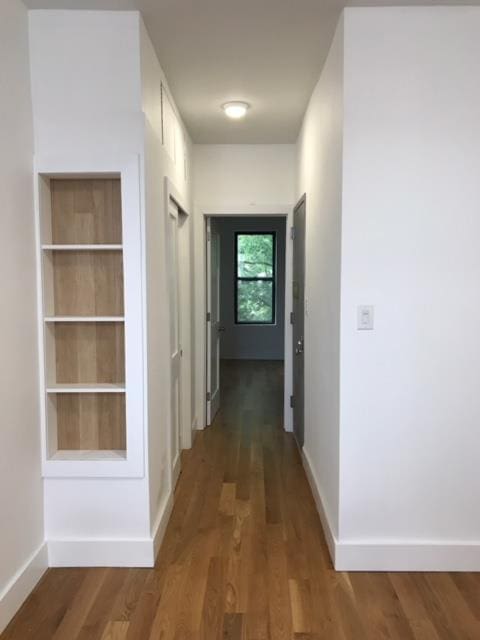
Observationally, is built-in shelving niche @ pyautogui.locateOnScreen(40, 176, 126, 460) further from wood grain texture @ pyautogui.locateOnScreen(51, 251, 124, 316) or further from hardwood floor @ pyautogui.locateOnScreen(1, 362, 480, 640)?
hardwood floor @ pyautogui.locateOnScreen(1, 362, 480, 640)

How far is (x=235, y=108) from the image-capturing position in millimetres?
3510

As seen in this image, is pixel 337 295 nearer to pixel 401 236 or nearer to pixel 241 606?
pixel 401 236

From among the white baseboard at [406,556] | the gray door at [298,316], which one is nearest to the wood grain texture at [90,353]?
the white baseboard at [406,556]

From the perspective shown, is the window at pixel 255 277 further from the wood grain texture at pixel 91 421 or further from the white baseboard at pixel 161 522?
the wood grain texture at pixel 91 421

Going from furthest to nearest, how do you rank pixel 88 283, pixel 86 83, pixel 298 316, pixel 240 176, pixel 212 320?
pixel 212 320 → pixel 240 176 → pixel 298 316 → pixel 88 283 → pixel 86 83

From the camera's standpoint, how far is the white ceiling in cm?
225

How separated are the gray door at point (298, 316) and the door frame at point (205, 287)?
0.13m

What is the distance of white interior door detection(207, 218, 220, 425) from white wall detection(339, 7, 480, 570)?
255cm

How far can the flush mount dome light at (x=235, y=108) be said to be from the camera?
348 centimetres

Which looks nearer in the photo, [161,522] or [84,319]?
[84,319]

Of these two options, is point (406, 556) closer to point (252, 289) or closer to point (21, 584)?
point (21, 584)

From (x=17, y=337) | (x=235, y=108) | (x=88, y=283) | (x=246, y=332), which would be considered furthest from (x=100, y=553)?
(x=246, y=332)

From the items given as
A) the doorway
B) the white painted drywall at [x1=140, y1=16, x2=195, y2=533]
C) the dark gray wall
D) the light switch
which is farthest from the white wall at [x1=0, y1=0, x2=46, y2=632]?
the dark gray wall

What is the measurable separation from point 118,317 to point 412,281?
1450 mm
